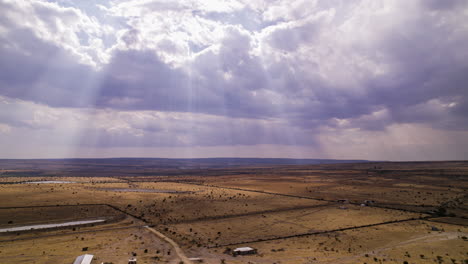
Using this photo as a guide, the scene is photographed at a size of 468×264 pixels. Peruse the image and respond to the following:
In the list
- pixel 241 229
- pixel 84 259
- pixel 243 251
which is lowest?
pixel 241 229

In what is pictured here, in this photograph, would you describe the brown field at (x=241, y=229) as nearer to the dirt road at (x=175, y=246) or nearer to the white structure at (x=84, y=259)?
the dirt road at (x=175, y=246)

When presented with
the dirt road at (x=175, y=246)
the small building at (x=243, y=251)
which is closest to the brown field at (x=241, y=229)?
the dirt road at (x=175, y=246)

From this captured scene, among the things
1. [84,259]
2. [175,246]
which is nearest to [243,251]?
[175,246]

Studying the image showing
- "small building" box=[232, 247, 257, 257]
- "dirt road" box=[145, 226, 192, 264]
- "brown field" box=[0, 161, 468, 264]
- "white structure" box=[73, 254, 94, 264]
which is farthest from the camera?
"small building" box=[232, 247, 257, 257]

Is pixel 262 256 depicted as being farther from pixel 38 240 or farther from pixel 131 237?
pixel 38 240

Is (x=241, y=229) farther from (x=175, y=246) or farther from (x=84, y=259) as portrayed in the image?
(x=84, y=259)

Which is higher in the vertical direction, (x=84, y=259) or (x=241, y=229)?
(x=84, y=259)

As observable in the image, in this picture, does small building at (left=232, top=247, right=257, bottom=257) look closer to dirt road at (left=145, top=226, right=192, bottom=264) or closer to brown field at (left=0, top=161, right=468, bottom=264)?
brown field at (left=0, top=161, right=468, bottom=264)

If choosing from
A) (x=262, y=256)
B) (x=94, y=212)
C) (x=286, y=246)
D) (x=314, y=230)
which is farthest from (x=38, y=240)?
(x=314, y=230)

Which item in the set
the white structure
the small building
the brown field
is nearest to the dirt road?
the brown field

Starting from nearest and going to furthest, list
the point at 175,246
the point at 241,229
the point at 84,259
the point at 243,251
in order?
the point at 84,259 < the point at 243,251 < the point at 175,246 < the point at 241,229

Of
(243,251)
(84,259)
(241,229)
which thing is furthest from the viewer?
(241,229)
